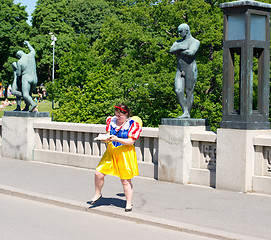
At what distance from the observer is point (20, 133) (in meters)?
15.1

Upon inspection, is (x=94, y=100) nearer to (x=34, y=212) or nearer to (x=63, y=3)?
(x=34, y=212)

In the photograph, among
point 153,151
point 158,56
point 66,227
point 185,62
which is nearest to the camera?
point 66,227

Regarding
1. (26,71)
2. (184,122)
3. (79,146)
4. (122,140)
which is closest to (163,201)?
(122,140)

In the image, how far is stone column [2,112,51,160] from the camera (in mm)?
14898

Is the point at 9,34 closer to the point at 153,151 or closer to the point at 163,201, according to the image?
the point at 153,151

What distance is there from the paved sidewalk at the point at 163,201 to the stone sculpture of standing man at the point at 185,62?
6.05 feet

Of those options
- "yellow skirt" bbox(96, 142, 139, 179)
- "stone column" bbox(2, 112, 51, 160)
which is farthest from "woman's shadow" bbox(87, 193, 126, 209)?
"stone column" bbox(2, 112, 51, 160)

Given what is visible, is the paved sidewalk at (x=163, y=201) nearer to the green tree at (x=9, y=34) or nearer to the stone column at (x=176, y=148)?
the stone column at (x=176, y=148)

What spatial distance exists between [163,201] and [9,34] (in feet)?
220

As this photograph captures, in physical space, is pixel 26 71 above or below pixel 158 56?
below

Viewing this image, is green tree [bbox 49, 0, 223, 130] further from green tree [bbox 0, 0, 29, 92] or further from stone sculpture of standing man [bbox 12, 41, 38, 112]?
green tree [bbox 0, 0, 29, 92]

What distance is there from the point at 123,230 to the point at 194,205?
5.81ft

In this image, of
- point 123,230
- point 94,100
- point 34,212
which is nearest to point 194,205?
point 123,230

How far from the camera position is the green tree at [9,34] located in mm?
72062
